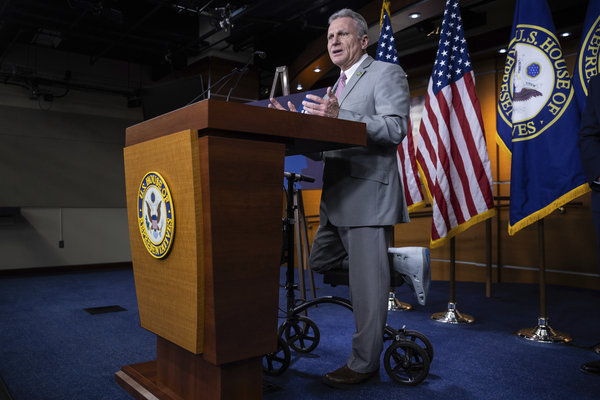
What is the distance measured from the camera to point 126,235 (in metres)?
7.39

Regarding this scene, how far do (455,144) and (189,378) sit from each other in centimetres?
279

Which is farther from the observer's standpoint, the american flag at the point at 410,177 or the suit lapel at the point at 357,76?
the american flag at the point at 410,177

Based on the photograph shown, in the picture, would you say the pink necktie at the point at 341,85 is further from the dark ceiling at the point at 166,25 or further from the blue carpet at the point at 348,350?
the dark ceiling at the point at 166,25

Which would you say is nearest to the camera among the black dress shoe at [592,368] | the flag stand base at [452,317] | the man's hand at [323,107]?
the man's hand at [323,107]

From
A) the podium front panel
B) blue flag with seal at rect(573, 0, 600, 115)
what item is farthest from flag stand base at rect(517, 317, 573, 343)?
the podium front panel

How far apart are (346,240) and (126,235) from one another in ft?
21.0

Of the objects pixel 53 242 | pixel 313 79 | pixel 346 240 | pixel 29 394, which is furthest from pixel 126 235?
pixel 346 240

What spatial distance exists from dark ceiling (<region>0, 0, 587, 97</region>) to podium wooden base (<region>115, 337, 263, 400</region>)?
3.72 m

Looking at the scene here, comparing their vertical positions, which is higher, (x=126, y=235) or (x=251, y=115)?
(x=251, y=115)

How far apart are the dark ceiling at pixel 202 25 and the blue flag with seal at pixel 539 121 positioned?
4.14ft

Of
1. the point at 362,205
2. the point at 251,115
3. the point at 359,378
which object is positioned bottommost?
the point at 359,378

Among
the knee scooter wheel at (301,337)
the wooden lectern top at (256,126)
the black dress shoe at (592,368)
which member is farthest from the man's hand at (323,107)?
the black dress shoe at (592,368)

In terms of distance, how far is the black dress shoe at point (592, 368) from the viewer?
2.08m

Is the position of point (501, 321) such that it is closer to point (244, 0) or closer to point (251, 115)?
point (251, 115)
